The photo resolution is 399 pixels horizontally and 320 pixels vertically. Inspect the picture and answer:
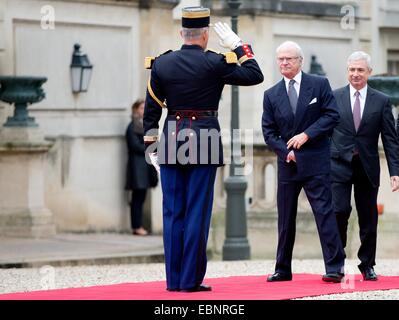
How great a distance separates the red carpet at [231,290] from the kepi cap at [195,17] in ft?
5.83

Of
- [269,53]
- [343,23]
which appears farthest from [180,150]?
[343,23]

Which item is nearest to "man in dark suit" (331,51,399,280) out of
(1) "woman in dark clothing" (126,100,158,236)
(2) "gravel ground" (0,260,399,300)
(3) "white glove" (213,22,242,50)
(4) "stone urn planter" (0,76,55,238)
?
(2) "gravel ground" (0,260,399,300)

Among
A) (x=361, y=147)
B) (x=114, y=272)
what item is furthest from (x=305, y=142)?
(x=114, y=272)

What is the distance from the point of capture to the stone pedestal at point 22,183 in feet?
65.1

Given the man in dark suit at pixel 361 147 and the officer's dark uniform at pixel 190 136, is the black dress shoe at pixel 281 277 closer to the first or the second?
the man in dark suit at pixel 361 147

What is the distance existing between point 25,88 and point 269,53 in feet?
Answer: 23.5

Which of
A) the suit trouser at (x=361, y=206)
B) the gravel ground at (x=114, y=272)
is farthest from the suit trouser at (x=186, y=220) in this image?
the gravel ground at (x=114, y=272)

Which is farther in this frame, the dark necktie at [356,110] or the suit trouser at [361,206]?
the dark necktie at [356,110]

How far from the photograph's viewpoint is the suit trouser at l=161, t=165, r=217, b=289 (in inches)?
470

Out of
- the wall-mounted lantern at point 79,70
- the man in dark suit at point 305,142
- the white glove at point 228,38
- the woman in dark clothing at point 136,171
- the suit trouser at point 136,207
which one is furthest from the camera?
the suit trouser at point 136,207

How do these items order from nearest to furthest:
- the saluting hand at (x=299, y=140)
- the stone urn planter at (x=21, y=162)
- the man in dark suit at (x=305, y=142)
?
the saluting hand at (x=299, y=140)
the man in dark suit at (x=305, y=142)
the stone urn planter at (x=21, y=162)

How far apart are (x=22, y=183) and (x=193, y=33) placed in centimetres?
836

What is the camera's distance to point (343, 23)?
28.2 metres
